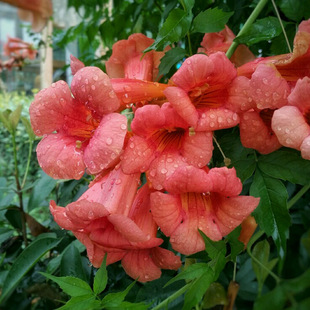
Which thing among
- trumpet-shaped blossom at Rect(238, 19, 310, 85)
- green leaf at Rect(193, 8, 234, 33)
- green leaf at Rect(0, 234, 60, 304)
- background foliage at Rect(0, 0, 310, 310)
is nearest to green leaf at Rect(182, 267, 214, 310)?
background foliage at Rect(0, 0, 310, 310)

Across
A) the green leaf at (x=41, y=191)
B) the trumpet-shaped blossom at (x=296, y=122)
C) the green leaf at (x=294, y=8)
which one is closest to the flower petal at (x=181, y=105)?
the trumpet-shaped blossom at (x=296, y=122)

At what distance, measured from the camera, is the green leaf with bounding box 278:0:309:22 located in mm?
760

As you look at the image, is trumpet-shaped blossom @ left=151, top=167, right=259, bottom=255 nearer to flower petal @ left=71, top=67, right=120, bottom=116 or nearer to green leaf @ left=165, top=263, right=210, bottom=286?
green leaf @ left=165, top=263, right=210, bottom=286

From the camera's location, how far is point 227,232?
51cm

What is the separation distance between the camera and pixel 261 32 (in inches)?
25.5

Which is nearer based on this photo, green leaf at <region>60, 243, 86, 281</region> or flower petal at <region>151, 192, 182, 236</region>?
flower petal at <region>151, 192, 182, 236</region>

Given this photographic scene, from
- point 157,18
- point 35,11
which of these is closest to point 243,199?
point 35,11

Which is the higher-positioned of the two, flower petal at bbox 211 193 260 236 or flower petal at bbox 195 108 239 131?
flower petal at bbox 195 108 239 131

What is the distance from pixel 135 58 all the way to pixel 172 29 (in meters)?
0.14

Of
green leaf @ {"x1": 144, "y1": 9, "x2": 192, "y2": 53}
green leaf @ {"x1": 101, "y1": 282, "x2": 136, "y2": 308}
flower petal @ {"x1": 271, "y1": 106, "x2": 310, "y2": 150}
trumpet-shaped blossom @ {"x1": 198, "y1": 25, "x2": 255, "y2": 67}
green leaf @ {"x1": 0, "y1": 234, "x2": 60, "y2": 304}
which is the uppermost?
green leaf @ {"x1": 144, "y1": 9, "x2": 192, "y2": 53}

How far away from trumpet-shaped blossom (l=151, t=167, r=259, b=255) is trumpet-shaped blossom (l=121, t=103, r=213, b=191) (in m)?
0.03

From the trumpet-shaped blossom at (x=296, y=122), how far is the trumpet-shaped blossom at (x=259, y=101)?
29mm

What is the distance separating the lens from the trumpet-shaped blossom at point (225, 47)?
0.71 m

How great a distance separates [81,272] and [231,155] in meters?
0.48
